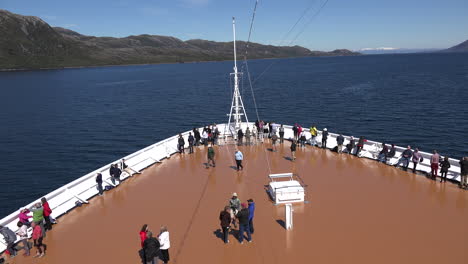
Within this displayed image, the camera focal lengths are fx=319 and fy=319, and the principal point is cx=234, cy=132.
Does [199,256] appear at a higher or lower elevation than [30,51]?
lower

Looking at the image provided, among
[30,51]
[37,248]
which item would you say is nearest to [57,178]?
[37,248]

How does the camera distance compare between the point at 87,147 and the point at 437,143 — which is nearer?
the point at 437,143

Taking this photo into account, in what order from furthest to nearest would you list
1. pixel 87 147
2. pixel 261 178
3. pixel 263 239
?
pixel 87 147, pixel 261 178, pixel 263 239

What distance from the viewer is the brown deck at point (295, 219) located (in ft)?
32.4

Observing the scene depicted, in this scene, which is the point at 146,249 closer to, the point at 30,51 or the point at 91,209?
the point at 91,209

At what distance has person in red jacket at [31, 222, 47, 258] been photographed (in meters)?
9.99

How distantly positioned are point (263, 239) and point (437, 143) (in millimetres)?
30665

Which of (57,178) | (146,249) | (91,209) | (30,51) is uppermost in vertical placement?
(30,51)

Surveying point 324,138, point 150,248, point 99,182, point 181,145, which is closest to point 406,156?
point 324,138

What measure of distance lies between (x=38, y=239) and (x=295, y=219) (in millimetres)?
8642

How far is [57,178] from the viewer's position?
27.3 m

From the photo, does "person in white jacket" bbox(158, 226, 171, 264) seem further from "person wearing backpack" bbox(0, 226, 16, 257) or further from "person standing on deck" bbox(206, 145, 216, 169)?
"person standing on deck" bbox(206, 145, 216, 169)

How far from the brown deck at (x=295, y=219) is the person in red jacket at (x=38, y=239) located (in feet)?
0.96

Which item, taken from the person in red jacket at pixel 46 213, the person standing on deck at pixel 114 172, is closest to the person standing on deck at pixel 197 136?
the person standing on deck at pixel 114 172
